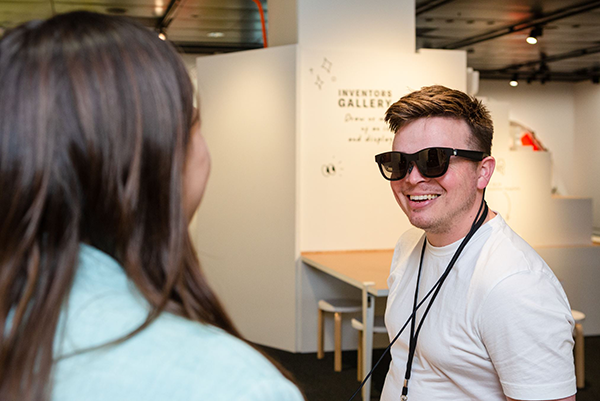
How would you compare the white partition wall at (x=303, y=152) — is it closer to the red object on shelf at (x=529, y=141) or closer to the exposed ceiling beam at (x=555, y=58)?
the red object on shelf at (x=529, y=141)

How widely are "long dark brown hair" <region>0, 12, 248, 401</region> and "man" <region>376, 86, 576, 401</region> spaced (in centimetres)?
92

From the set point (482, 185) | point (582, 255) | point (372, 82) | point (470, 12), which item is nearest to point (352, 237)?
point (372, 82)

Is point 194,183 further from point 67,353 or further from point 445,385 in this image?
point 445,385

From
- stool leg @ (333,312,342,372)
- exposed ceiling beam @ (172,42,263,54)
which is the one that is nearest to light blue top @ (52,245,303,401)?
stool leg @ (333,312,342,372)

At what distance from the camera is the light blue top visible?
1.74 feet

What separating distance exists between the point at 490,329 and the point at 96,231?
996 mm

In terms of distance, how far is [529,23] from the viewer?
826 centimetres

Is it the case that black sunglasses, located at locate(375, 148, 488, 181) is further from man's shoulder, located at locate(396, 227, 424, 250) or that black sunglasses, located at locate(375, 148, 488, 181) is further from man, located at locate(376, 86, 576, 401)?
man's shoulder, located at locate(396, 227, 424, 250)

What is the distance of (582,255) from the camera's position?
537 centimetres

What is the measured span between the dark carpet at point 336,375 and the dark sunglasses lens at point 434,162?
2332 millimetres

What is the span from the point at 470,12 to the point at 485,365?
23.5 feet

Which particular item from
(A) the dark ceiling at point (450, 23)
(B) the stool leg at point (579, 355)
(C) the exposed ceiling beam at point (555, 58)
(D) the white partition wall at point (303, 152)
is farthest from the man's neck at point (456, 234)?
(C) the exposed ceiling beam at point (555, 58)

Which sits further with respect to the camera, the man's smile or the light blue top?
the man's smile

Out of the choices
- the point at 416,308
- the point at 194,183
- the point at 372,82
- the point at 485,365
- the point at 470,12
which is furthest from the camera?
the point at 470,12
